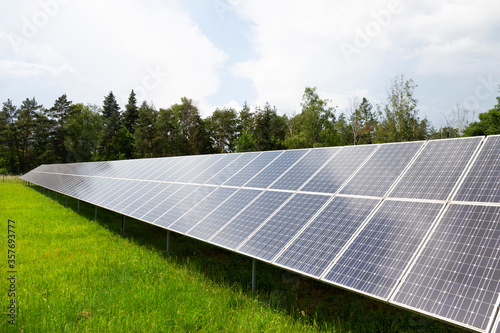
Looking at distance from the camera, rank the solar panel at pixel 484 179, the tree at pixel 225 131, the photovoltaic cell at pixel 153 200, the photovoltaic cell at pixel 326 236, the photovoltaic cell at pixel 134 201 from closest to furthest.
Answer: the solar panel at pixel 484 179
the photovoltaic cell at pixel 326 236
the photovoltaic cell at pixel 153 200
the photovoltaic cell at pixel 134 201
the tree at pixel 225 131

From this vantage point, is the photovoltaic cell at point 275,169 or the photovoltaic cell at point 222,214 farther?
the photovoltaic cell at point 275,169

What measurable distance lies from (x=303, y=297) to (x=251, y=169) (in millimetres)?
4857

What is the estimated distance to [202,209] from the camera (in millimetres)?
9617

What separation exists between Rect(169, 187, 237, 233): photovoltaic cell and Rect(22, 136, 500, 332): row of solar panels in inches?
1.8

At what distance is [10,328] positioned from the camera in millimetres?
5598

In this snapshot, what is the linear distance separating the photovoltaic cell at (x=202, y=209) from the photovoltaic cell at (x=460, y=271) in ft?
19.2

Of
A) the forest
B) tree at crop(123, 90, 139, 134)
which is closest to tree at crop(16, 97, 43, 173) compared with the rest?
the forest

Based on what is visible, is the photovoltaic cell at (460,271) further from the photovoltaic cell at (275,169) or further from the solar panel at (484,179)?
the photovoltaic cell at (275,169)

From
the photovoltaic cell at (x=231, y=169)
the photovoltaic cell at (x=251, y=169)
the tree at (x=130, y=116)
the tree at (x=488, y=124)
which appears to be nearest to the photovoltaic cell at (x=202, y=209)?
the photovoltaic cell at (x=251, y=169)

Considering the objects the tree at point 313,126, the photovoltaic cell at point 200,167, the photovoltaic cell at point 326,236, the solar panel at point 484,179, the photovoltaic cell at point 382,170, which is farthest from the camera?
the tree at point 313,126

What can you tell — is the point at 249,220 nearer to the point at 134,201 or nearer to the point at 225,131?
the point at 134,201

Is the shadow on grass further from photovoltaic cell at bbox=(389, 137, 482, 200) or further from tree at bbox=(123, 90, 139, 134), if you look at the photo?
tree at bbox=(123, 90, 139, 134)

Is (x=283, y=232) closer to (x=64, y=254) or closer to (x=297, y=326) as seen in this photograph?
(x=297, y=326)

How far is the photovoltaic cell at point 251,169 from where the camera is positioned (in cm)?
1066
